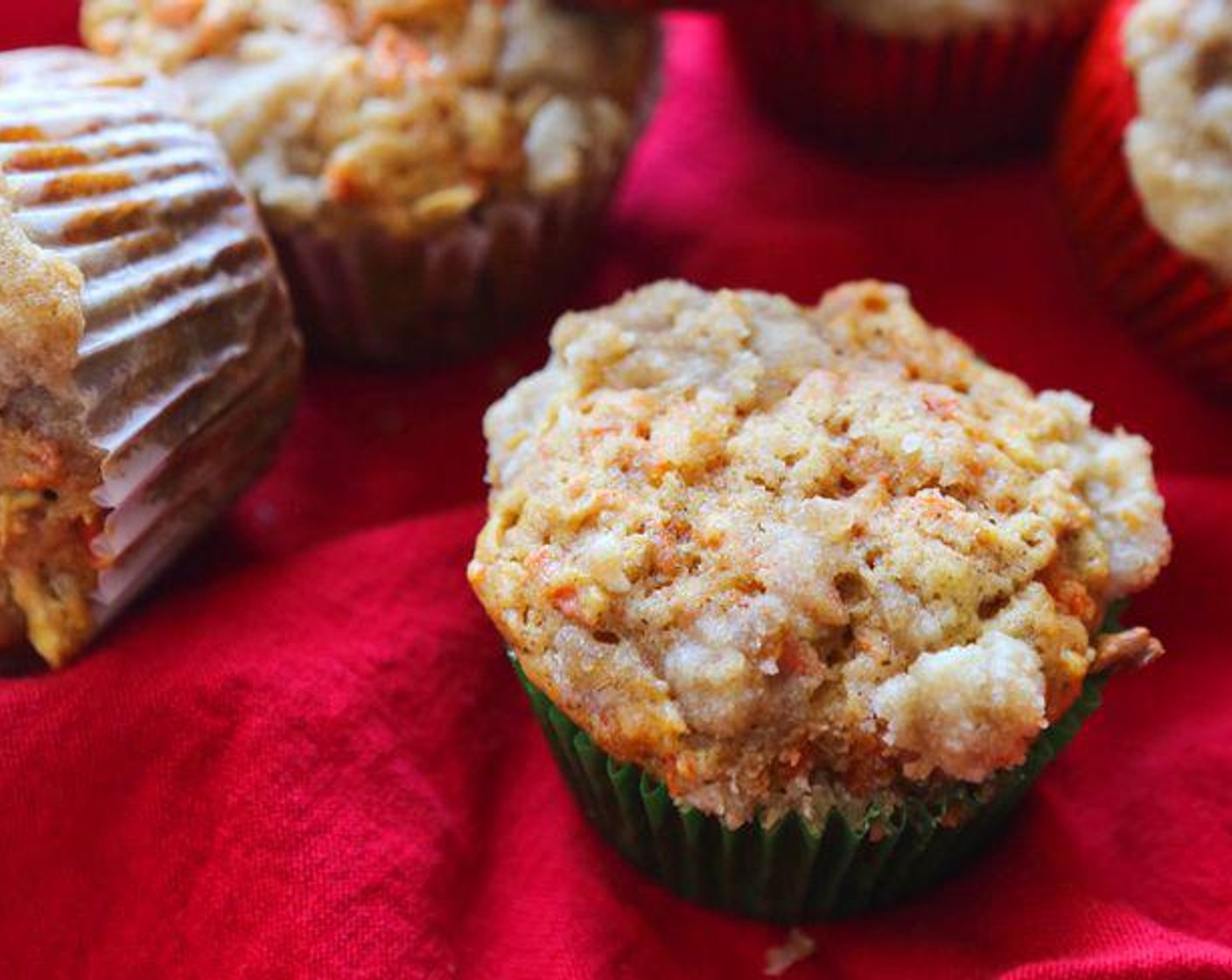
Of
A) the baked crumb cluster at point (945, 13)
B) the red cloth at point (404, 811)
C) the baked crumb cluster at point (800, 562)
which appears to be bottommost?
the red cloth at point (404, 811)

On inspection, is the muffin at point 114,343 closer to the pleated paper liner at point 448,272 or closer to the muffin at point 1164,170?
the pleated paper liner at point 448,272

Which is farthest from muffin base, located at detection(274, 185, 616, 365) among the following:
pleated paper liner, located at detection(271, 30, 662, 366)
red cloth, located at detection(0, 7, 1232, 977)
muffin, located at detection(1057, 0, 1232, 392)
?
muffin, located at detection(1057, 0, 1232, 392)

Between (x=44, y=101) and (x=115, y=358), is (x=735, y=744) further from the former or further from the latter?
(x=44, y=101)

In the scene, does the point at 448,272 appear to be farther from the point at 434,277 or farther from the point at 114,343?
the point at 114,343

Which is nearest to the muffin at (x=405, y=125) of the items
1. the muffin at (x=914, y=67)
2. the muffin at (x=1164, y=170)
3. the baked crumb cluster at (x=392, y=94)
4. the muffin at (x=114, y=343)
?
the baked crumb cluster at (x=392, y=94)

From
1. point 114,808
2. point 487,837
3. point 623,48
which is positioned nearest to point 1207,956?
point 487,837

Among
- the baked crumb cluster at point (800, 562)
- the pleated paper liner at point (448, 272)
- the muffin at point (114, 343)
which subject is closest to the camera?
the baked crumb cluster at point (800, 562)

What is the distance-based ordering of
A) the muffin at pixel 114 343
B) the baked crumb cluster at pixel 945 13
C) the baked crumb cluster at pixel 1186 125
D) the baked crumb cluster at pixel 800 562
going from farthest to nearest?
the baked crumb cluster at pixel 945 13 → the baked crumb cluster at pixel 1186 125 → the muffin at pixel 114 343 → the baked crumb cluster at pixel 800 562

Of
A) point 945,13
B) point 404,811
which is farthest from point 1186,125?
point 404,811
